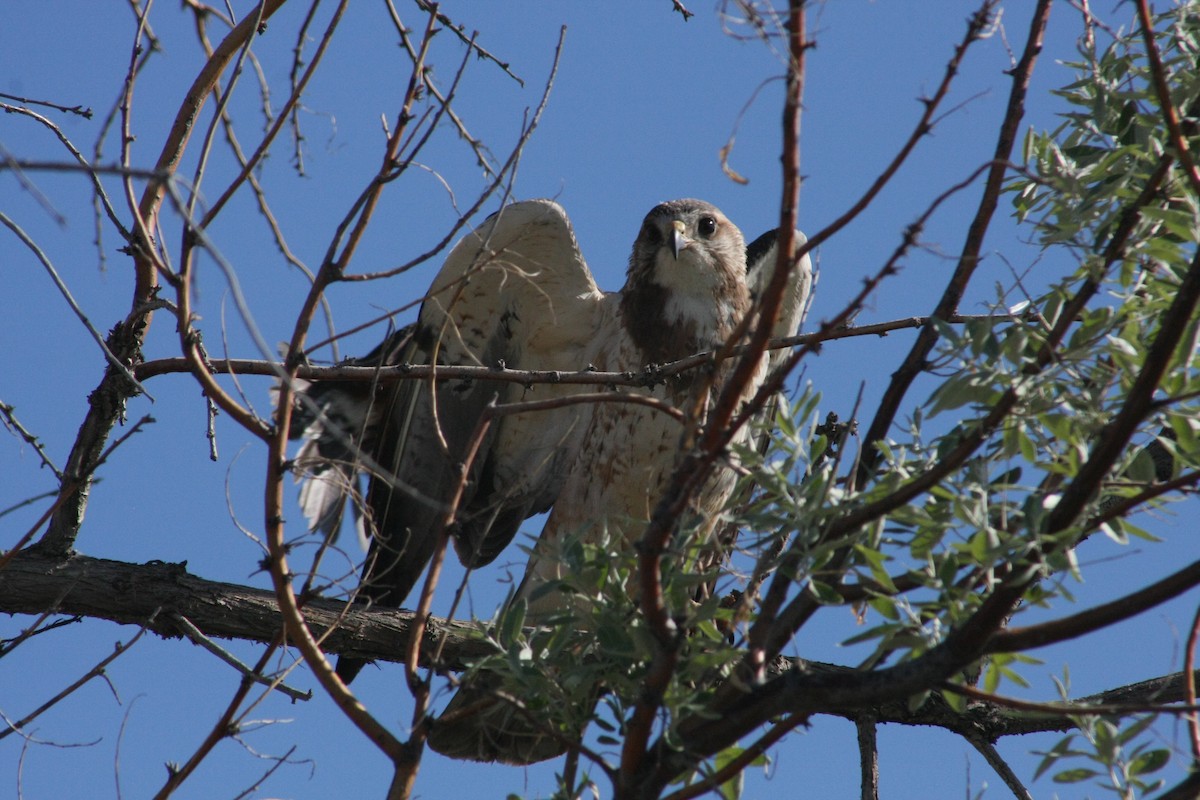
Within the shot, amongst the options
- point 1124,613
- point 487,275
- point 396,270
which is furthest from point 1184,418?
point 487,275

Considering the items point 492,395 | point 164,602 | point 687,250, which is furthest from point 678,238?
point 164,602

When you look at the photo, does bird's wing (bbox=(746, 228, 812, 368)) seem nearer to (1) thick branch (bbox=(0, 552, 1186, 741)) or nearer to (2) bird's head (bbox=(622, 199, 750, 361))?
(2) bird's head (bbox=(622, 199, 750, 361))

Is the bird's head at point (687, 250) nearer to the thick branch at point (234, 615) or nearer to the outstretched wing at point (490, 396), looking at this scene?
the outstretched wing at point (490, 396)

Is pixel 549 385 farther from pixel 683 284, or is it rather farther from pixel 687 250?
pixel 687 250

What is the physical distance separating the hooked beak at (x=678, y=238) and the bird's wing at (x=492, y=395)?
381 mm

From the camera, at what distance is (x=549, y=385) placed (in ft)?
14.8

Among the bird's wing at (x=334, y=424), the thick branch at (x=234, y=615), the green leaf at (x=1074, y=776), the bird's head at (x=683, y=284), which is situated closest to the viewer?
the green leaf at (x=1074, y=776)

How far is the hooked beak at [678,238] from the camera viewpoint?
483 cm

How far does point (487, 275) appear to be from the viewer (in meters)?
4.79

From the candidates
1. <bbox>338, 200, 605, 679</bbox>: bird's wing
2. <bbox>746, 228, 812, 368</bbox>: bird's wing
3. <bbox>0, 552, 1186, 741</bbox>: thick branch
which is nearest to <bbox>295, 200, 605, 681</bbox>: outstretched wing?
<bbox>338, 200, 605, 679</bbox>: bird's wing

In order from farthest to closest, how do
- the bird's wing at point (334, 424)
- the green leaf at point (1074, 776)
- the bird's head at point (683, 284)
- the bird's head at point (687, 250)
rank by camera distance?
the bird's head at point (687, 250)
the bird's head at point (683, 284)
the bird's wing at point (334, 424)
the green leaf at point (1074, 776)

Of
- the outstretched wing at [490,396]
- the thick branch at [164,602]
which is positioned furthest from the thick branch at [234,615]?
the outstretched wing at [490,396]

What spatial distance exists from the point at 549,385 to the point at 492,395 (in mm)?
490

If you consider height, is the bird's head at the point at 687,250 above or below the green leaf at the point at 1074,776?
above
